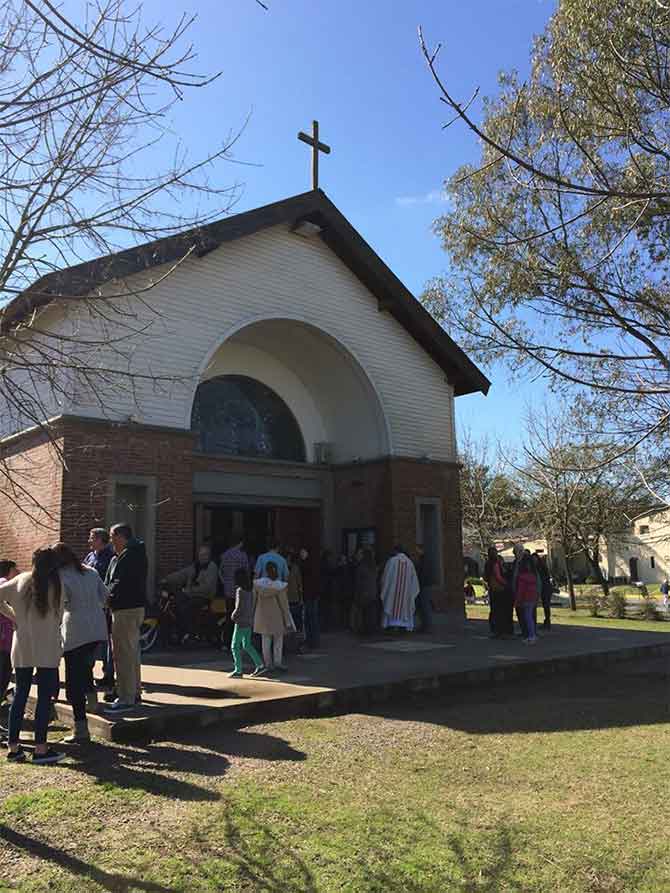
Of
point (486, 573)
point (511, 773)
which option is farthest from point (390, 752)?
point (486, 573)

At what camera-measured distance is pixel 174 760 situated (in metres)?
6.09

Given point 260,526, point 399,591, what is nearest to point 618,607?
point 399,591

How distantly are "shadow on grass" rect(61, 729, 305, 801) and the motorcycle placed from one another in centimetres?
500


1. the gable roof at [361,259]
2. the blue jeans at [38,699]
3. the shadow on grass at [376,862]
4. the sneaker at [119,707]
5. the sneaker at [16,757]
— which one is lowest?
the shadow on grass at [376,862]

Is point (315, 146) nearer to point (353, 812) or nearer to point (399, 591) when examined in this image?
point (399, 591)

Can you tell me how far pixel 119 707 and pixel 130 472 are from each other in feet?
19.8

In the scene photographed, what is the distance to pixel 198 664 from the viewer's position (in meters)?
10.5

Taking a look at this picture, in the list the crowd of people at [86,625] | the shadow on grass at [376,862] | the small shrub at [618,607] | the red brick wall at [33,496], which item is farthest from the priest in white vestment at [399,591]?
the shadow on grass at [376,862]

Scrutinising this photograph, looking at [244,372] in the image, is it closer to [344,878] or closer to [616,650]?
[616,650]

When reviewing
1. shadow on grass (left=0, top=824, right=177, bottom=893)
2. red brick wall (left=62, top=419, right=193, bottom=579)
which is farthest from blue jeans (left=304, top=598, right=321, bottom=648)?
shadow on grass (left=0, top=824, right=177, bottom=893)

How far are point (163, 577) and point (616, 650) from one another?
748 cm

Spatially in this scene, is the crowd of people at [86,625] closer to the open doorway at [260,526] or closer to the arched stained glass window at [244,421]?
the open doorway at [260,526]

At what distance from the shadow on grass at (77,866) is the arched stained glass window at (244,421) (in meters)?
11.1

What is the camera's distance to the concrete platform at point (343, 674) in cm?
717
